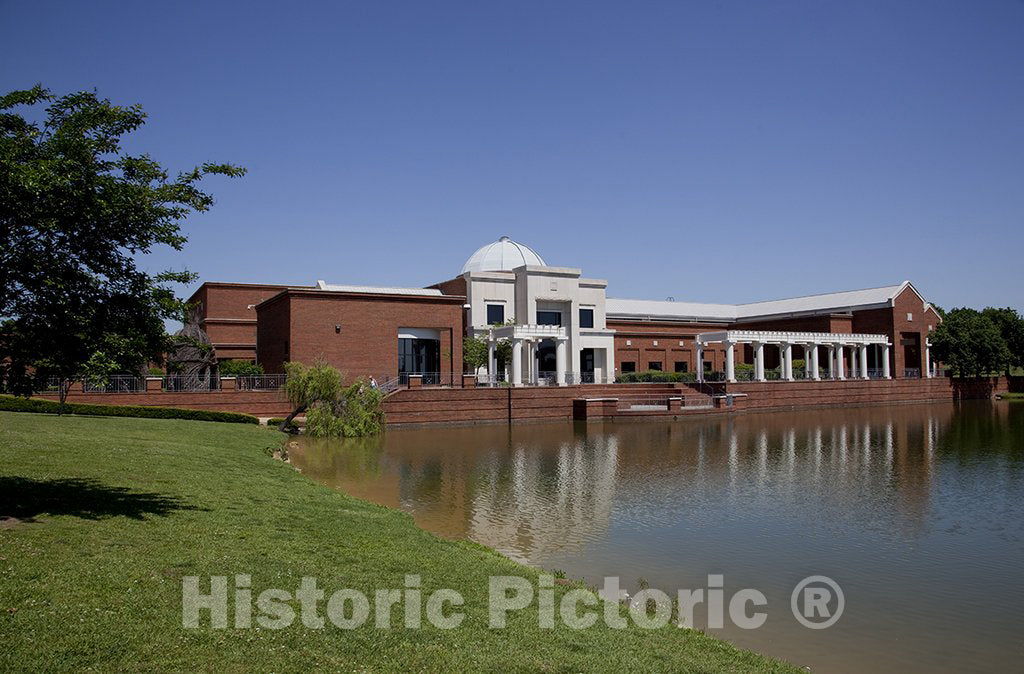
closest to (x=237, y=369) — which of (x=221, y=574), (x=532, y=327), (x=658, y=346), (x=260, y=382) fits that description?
(x=260, y=382)

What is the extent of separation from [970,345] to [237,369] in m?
57.4

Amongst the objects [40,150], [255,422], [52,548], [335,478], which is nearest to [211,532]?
[52,548]

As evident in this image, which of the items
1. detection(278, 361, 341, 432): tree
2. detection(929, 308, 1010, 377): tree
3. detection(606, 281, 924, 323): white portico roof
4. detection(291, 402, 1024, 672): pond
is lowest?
detection(291, 402, 1024, 672): pond

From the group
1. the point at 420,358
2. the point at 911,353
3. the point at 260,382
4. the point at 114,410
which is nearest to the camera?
the point at 114,410

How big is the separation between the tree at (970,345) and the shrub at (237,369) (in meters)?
55.3

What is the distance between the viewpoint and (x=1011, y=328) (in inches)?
2655

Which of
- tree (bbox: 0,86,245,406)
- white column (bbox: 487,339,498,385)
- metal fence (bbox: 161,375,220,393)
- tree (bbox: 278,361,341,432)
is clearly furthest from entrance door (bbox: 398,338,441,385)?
tree (bbox: 0,86,245,406)

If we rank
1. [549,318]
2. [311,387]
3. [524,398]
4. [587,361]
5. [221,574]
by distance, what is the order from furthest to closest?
[587,361]
[549,318]
[524,398]
[311,387]
[221,574]

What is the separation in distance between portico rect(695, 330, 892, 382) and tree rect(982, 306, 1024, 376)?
12.1 metres

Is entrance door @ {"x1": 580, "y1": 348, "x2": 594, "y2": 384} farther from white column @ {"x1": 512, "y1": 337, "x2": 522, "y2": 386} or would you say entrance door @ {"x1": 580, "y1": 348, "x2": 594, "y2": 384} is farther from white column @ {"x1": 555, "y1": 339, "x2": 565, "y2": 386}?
white column @ {"x1": 512, "y1": 337, "x2": 522, "y2": 386}

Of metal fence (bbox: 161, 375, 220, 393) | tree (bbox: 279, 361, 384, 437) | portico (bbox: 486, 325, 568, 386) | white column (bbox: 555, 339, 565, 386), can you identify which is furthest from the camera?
white column (bbox: 555, 339, 565, 386)

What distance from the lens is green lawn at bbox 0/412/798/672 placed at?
19.7 ft

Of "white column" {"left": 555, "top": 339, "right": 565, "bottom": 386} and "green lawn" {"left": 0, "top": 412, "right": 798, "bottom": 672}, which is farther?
"white column" {"left": 555, "top": 339, "right": 565, "bottom": 386}

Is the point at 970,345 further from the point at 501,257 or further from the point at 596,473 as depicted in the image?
the point at 596,473
